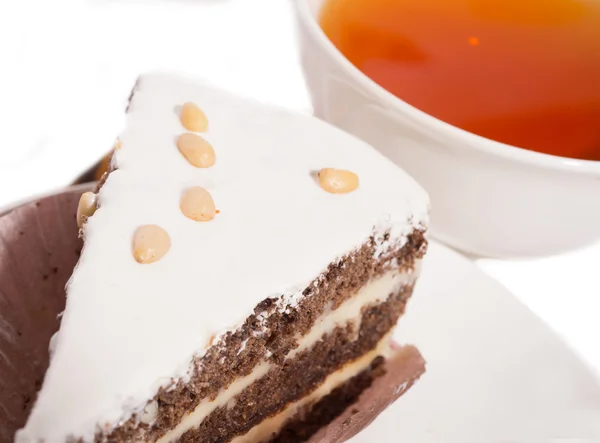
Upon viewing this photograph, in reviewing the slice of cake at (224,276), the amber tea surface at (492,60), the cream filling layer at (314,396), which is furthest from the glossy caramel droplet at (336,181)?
the cream filling layer at (314,396)

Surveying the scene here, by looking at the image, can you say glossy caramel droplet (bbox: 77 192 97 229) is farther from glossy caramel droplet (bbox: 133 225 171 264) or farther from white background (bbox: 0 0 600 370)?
white background (bbox: 0 0 600 370)

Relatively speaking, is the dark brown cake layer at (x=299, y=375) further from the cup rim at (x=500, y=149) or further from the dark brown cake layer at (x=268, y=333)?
the cup rim at (x=500, y=149)

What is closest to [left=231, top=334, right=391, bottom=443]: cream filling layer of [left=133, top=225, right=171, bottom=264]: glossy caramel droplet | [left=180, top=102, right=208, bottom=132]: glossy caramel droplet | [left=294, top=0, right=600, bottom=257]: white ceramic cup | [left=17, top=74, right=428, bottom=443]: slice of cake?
[left=17, top=74, right=428, bottom=443]: slice of cake

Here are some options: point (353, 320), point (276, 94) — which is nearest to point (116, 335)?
point (353, 320)

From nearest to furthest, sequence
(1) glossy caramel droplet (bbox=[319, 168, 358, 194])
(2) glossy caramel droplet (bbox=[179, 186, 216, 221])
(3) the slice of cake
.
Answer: (3) the slice of cake
(2) glossy caramel droplet (bbox=[179, 186, 216, 221])
(1) glossy caramel droplet (bbox=[319, 168, 358, 194])

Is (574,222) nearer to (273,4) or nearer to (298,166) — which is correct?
(298,166)

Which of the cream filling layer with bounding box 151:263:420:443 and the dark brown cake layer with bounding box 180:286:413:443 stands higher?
the cream filling layer with bounding box 151:263:420:443

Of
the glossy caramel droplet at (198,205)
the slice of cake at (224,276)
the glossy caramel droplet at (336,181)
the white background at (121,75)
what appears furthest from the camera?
the white background at (121,75)
